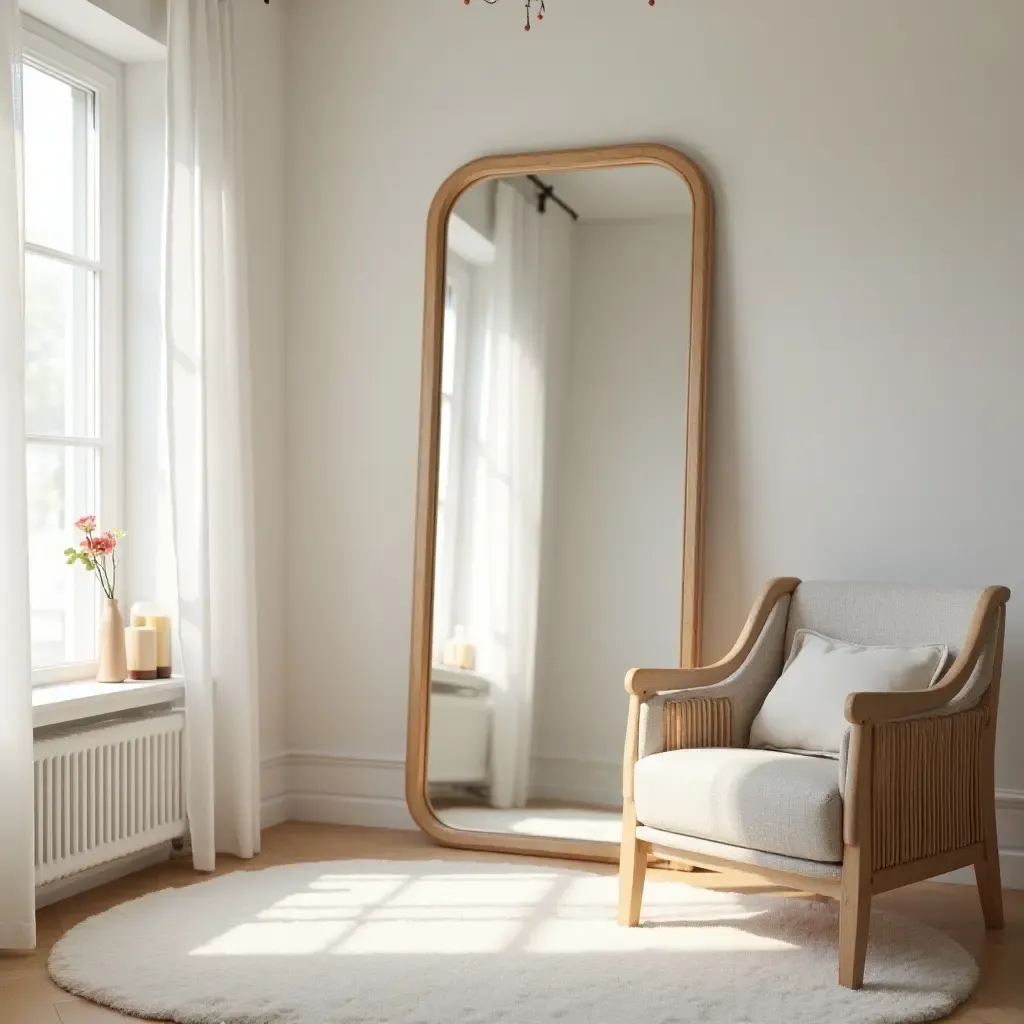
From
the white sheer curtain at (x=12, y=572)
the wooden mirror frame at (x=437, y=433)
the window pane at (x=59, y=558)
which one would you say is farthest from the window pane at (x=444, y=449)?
the white sheer curtain at (x=12, y=572)

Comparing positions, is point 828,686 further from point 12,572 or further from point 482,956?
point 12,572

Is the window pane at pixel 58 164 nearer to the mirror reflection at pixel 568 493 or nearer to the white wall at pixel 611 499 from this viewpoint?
the mirror reflection at pixel 568 493

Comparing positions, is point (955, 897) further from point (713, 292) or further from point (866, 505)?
point (713, 292)

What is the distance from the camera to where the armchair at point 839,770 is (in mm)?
2729

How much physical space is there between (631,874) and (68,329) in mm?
2179

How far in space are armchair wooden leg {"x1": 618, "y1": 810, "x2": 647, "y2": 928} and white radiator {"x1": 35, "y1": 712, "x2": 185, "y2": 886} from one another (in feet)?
4.38

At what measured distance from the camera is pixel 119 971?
2.75 m

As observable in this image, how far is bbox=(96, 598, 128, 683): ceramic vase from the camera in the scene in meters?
3.56

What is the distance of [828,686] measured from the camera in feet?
10.5

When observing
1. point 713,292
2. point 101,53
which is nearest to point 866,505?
point 713,292

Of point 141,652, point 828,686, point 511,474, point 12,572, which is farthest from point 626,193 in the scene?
point 12,572

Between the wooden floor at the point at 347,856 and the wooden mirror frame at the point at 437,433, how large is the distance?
96 millimetres

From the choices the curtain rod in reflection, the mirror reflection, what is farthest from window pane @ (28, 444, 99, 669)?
the curtain rod in reflection

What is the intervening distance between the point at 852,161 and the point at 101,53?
7.21 ft
